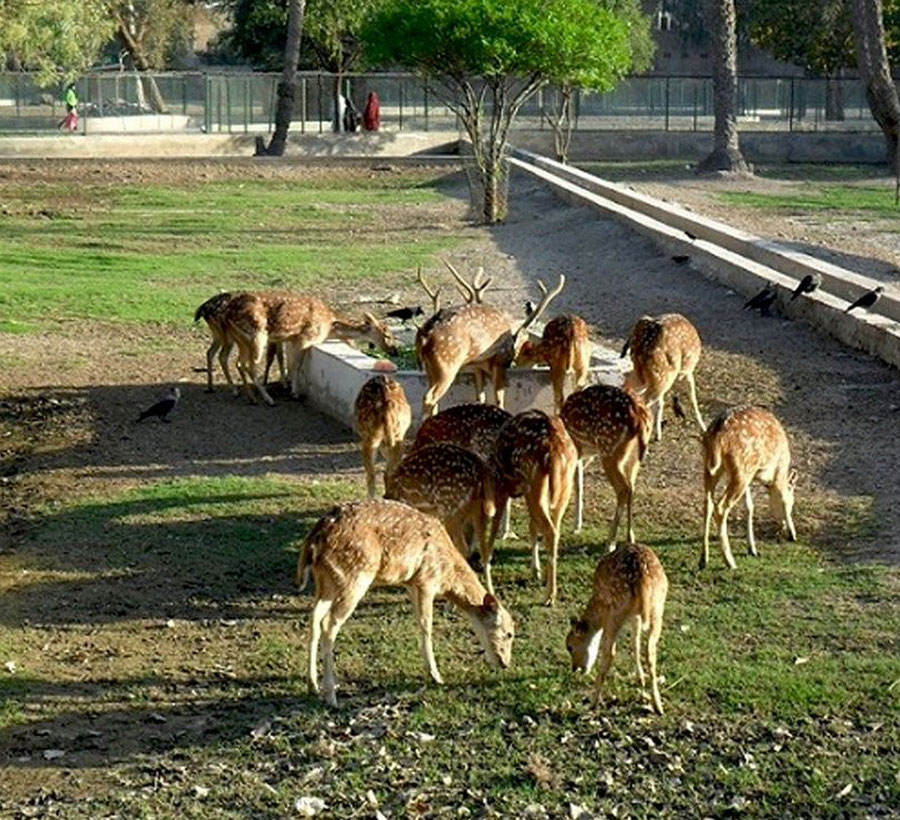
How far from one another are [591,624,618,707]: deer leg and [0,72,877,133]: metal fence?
40.7 meters

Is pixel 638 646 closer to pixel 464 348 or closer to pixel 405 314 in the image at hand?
pixel 464 348

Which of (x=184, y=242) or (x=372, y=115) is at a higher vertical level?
(x=372, y=115)

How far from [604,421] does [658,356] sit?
243cm

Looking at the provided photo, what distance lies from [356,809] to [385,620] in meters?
2.32

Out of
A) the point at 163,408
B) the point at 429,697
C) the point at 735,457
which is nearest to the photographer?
the point at 429,697

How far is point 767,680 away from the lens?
900cm

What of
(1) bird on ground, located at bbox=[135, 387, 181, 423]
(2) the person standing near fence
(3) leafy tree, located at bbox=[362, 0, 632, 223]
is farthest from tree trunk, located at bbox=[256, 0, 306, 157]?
(1) bird on ground, located at bbox=[135, 387, 181, 423]

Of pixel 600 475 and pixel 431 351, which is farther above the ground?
pixel 431 351

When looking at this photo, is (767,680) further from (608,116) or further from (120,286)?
(608,116)

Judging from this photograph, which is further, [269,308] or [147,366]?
[147,366]

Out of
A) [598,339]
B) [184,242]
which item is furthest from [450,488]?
[184,242]

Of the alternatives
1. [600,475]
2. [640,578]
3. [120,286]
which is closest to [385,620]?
[640,578]

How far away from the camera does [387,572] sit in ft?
29.1

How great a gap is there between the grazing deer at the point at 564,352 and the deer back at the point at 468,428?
221 centimetres
